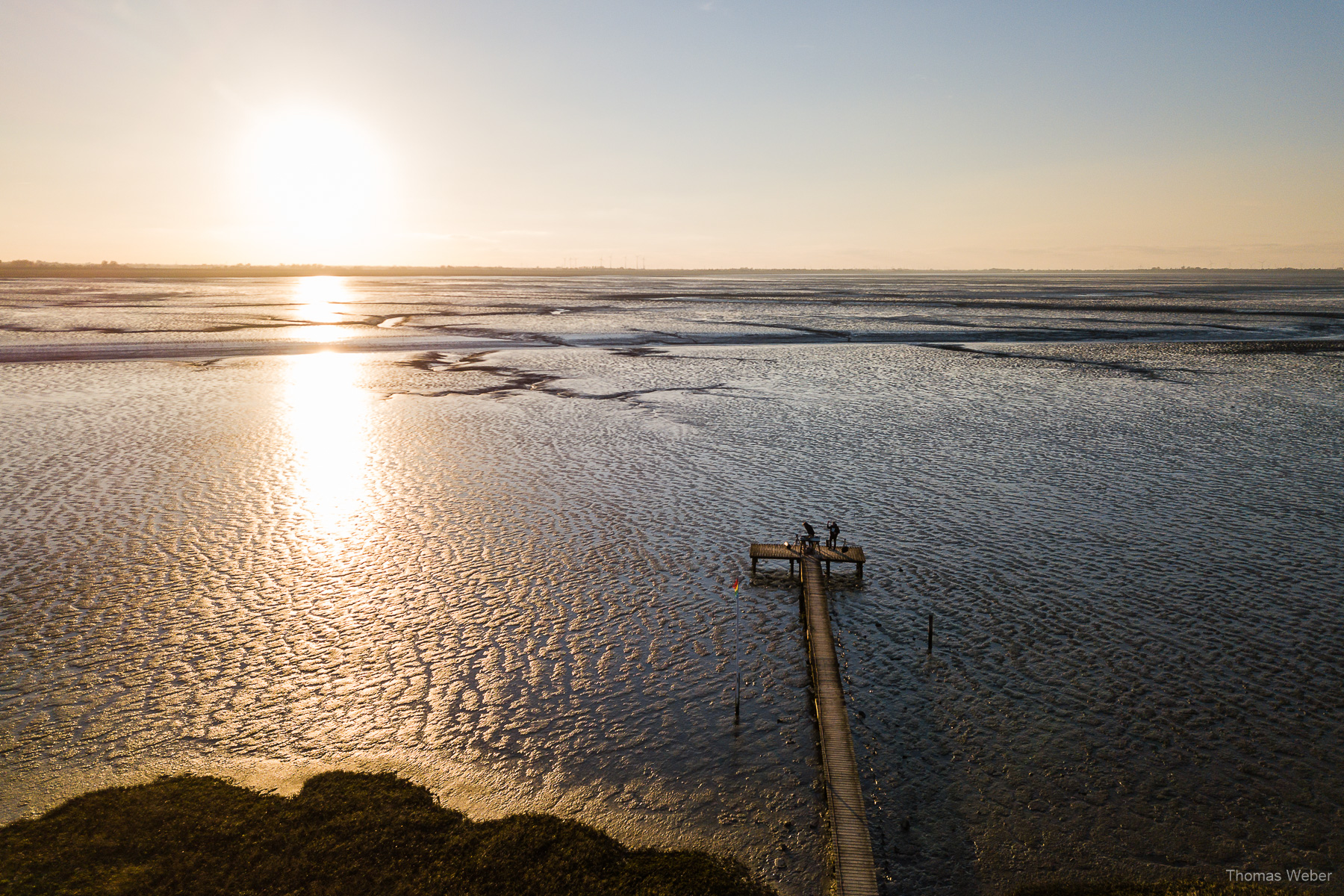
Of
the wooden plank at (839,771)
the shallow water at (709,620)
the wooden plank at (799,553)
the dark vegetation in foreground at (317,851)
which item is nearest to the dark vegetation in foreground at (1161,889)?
the shallow water at (709,620)

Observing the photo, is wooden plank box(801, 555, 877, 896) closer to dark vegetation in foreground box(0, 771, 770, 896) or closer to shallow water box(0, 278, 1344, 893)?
shallow water box(0, 278, 1344, 893)

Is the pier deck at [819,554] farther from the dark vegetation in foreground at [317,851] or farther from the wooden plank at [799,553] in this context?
the dark vegetation in foreground at [317,851]

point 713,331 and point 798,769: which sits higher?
point 713,331

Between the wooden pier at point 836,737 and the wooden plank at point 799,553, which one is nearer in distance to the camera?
the wooden pier at point 836,737

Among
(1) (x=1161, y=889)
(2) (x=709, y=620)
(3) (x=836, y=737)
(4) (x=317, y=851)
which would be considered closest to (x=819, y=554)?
(2) (x=709, y=620)

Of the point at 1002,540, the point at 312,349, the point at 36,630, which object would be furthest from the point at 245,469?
the point at 312,349

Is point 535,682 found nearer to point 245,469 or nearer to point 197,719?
point 197,719

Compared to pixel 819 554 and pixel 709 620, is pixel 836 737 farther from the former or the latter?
pixel 819 554
